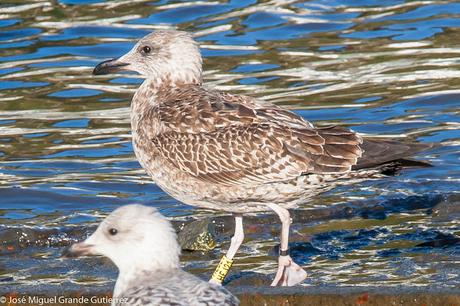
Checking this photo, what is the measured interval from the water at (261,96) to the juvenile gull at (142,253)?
169cm

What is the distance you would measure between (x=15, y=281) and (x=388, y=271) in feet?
8.91

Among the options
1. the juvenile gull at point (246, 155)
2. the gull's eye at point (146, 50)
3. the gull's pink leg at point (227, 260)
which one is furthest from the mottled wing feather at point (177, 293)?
the gull's eye at point (146, 50)

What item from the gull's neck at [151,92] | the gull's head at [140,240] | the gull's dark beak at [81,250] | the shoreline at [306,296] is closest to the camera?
the gull's head at [140,240]

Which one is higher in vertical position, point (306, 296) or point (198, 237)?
point (306, 296)

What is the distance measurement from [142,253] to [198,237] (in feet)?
12.2

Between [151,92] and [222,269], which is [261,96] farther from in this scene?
[222,269]

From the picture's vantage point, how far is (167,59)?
1066 cm

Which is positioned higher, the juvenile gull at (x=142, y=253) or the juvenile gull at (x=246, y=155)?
the juvenile gull at (x=142, y=253)

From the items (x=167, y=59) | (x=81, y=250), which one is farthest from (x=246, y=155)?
(x=81, y=250)

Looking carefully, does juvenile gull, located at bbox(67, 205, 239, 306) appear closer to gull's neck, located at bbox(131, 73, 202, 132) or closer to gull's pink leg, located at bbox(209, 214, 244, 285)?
gull's pink leg, located at bbox(209, 214, 244, 285)

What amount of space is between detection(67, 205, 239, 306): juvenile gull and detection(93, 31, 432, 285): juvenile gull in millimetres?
2715

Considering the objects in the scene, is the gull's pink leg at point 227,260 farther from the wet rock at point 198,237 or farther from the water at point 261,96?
the wet rock at point 198,237

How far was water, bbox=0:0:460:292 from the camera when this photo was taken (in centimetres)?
1004

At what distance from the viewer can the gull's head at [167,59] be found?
34.9 ft
